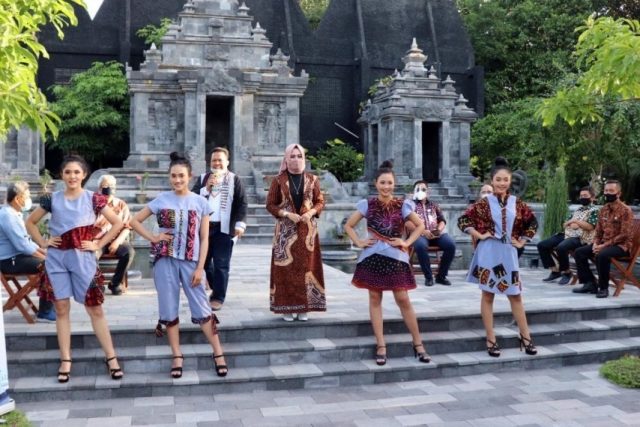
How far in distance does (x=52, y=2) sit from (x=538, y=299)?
632 cm

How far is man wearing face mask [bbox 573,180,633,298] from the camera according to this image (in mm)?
8219

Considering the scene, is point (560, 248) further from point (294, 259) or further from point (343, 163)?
point (343, 163)

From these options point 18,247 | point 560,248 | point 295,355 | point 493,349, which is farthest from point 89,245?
point 560,248

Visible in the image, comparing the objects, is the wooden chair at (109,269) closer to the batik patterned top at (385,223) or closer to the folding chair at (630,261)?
the batik patterned top at (385,223)

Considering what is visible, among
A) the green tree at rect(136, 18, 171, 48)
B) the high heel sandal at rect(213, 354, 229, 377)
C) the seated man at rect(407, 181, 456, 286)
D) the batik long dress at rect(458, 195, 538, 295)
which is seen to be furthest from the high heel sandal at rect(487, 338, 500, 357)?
the green tree at rect(136, 18, 171, 48)

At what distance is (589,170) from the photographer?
24.0 m

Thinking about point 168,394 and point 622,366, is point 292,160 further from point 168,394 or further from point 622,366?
point 622,366

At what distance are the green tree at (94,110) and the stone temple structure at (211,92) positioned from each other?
13.4 feet

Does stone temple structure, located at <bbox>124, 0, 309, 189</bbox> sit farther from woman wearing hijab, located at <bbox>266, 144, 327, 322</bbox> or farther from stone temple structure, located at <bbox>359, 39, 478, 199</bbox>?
woman wearing hijab, located at <bbox>266, 144, 327, 322</bbox>

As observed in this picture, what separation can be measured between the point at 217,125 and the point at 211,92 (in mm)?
2571

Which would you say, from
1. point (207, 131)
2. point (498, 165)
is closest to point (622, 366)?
point (498, 165)

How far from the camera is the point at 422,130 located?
87.2 ft

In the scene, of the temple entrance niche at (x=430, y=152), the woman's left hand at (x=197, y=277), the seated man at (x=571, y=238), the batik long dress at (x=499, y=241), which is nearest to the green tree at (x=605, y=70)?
the seated man at (x=571, y=238)

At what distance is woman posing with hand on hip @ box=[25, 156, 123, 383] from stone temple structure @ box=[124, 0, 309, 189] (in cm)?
1618
